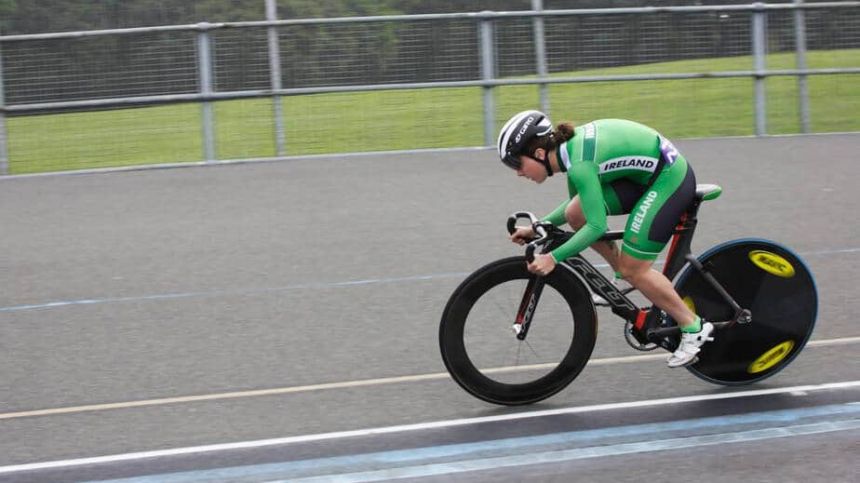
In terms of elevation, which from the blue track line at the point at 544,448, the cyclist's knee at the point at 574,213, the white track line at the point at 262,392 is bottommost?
the blue track line at the point at 544,448

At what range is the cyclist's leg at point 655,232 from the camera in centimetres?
610

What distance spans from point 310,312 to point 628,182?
2.94m

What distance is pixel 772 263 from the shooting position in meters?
6.42

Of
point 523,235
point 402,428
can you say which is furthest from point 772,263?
point 402,428

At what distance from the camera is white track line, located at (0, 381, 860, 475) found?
5.78 m

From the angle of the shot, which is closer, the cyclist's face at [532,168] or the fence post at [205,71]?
the cyclist's face at [532,168]

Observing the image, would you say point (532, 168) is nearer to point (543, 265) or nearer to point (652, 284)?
point (543, 265)

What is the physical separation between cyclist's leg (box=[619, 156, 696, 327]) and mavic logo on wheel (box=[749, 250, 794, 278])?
1.61 feet

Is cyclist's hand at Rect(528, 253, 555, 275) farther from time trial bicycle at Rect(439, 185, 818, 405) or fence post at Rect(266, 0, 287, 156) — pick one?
fence post at Rect(266, 0, 287, 156)

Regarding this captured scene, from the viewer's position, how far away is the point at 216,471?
18.2 ft

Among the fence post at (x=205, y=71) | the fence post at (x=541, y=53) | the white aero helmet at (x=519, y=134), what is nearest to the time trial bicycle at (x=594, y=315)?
the white aero helmet at (x=519, y=134)

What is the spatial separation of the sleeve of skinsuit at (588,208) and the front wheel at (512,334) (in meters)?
0.27

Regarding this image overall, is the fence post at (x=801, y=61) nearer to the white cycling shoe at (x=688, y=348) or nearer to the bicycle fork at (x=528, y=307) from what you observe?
the white cycling shoe at (x=688, y=348)

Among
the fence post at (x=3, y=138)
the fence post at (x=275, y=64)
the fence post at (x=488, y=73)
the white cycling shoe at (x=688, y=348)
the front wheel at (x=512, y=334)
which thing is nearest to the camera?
the front wheel at (x=512, y=334)
